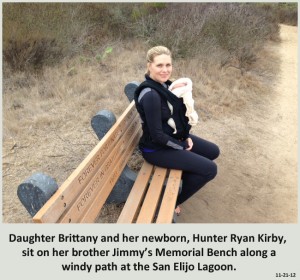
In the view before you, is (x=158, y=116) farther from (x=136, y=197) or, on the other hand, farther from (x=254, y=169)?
(x=254, y=169)

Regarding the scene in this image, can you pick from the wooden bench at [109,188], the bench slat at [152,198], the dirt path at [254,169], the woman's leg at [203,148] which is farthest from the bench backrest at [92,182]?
the dirt path at [254,169]

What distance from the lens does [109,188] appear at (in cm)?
266

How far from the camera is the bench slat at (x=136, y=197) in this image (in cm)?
250

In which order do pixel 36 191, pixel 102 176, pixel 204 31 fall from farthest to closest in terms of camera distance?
1. pixel 204 31
2. pixel 102 176
3. pixel 36 191

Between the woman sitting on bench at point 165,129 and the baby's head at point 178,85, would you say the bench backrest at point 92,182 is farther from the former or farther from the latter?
the baby's head at point 178,85

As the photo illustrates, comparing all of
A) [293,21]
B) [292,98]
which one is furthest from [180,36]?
[293,21]

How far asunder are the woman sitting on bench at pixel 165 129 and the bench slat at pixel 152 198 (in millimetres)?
87

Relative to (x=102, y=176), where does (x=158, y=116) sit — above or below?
above

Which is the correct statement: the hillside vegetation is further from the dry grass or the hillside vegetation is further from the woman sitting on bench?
the woman sitting on bench

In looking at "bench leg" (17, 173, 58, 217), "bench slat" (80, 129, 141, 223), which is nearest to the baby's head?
"bench slat" (80, 129, 141, 223)

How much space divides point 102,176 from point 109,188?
17cm

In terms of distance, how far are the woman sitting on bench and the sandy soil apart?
0.62m

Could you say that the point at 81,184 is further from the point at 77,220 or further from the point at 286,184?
the point at 286,184

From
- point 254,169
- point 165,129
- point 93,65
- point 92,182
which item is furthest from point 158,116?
point 93,65
